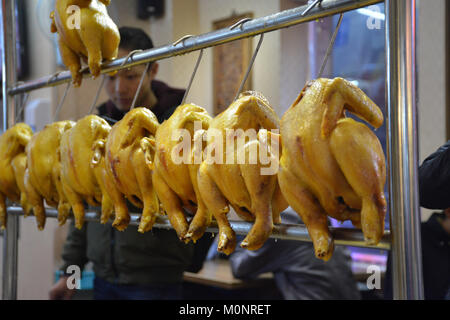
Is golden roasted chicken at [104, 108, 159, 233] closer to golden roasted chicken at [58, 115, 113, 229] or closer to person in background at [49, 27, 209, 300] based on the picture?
golden roasted chicken at [58, 115, 113, 229]

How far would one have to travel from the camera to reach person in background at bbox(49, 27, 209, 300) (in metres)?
1.76

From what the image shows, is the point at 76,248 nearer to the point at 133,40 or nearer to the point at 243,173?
the point at 133,40

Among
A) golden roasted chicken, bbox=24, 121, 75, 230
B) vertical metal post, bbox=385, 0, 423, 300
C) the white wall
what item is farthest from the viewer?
the white wall

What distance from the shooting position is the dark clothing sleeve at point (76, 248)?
218 cm

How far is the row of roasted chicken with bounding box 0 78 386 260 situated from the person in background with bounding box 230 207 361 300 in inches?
61.1

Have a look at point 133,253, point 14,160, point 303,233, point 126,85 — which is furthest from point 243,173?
point 133,253

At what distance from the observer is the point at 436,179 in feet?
3.86

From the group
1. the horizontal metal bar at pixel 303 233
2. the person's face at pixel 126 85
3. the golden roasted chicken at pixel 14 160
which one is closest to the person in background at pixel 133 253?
the person's face at pixel 126 85

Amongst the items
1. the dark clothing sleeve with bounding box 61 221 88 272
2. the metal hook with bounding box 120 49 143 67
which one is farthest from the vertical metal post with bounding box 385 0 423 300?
the dark clothing sleeve with bounding box 61 221 88 272

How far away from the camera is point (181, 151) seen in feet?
3.14

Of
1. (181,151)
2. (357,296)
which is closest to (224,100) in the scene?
(357,296)

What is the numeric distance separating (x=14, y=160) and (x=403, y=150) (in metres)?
1.14

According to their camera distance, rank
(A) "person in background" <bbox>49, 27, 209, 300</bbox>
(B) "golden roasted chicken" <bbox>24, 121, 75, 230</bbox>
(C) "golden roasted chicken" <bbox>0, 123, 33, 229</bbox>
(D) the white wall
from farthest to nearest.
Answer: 1. (D) the white wall
2. (A) "person in background" <bbox>49, 27, 209, 300</bbox>
3. (C) "golden roasted chicken" <bbox>0, 123, 33, 229</bbox>
4. (B) "golden roasted chicken" <bbox>24, 121, 75, 230</bbox>

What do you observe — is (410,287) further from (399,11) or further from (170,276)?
(170,276)
